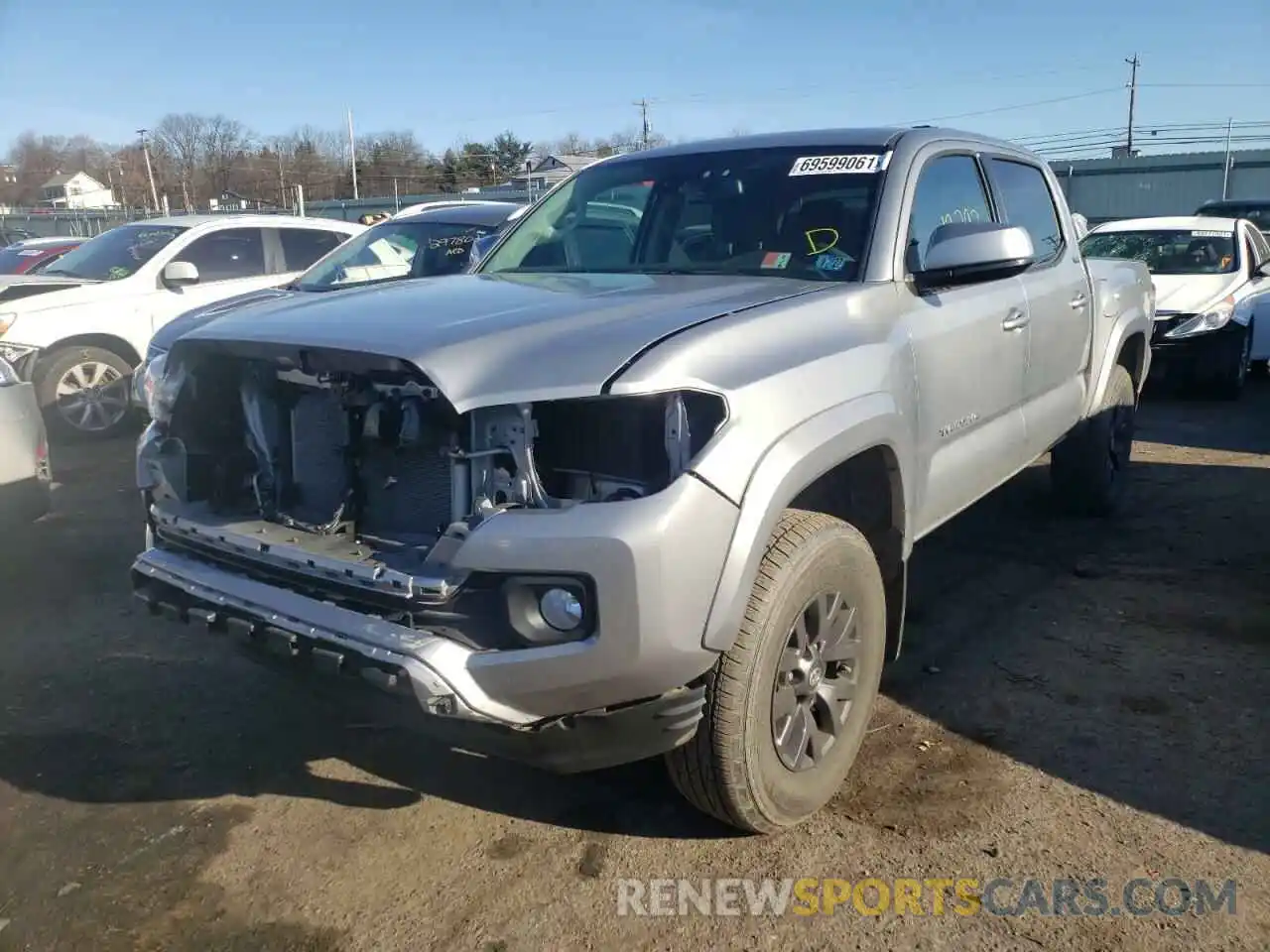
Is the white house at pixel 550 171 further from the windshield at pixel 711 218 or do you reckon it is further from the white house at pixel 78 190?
the white house at pixel 78 190

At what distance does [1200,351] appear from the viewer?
9344mm

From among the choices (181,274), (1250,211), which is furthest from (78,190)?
(1250,211)

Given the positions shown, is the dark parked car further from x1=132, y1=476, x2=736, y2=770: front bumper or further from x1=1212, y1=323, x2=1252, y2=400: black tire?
x1=132, y1=476, x2=736, y2=770: front bumper

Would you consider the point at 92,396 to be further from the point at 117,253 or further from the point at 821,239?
the point at 821,239

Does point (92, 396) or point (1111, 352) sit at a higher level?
point (1111, 352)

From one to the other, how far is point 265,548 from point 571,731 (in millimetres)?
952

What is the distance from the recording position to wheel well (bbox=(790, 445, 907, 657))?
320cm

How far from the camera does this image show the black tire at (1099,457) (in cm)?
546

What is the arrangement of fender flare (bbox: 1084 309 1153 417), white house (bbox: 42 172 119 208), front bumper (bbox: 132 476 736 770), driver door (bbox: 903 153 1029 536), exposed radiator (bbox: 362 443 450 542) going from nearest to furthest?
front bumper (bbox: 132 476 736 770) < exposed radiator (bbox: 362 443 450 542) < driver door (bbox: 903 153 1029 536) < fender flare (bbox: 1084 309 1153 417) < white house (bbox: 42 172 119 208)

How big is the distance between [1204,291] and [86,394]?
9581 mm

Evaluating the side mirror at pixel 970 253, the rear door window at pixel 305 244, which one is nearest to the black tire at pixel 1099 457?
the side mirror at pixel 970 253

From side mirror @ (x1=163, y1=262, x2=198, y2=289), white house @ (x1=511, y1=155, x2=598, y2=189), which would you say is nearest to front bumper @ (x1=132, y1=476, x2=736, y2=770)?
side mirror @ (x1=163, y1=262, x2=198, y2=289)

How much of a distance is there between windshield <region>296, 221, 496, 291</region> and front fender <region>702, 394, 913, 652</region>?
556cm

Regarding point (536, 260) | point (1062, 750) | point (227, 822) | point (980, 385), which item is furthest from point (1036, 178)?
point (227, 822)
